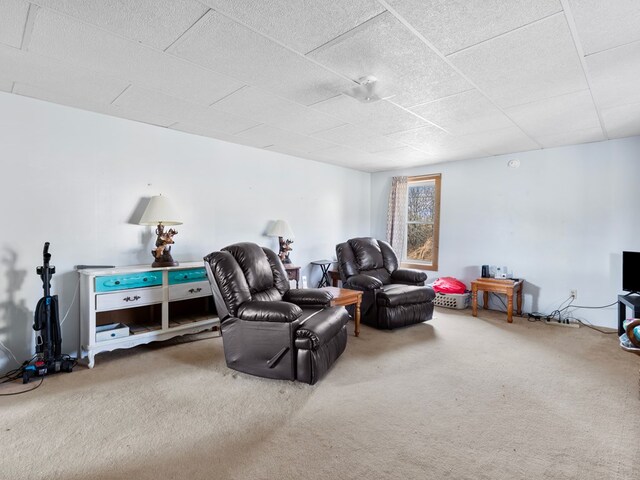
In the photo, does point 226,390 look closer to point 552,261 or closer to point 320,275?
point 320,275

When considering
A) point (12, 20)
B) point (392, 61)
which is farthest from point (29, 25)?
point (392, 61)

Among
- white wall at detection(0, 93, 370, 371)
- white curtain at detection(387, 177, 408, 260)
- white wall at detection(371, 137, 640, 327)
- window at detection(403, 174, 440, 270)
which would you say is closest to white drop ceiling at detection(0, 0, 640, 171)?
white wall at detection(0, 93, 370, 371)

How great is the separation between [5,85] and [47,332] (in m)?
1.96

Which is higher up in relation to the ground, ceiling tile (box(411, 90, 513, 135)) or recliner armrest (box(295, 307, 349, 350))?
ceiling tile (box(411, 90, 513, 135))

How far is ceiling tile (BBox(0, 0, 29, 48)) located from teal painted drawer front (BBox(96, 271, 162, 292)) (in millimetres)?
1774

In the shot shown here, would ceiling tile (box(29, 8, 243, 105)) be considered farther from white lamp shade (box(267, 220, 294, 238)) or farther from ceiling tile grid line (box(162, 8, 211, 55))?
white lamp shade (box(267, 220, 294, 238))

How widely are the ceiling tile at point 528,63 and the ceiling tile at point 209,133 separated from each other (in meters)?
2.64

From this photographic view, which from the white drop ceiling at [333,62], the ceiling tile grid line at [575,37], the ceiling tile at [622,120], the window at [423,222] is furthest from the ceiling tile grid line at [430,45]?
the window at [423,222]

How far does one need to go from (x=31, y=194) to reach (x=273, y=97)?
7.29 ft

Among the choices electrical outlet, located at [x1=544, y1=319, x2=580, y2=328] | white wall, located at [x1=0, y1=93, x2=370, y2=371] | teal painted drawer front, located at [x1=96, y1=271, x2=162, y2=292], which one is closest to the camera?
white wall, located at [x1=0, y1=93, x2=370, y2=371]

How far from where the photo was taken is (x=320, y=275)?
5.63 meters

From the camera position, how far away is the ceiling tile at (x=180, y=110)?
287 cm

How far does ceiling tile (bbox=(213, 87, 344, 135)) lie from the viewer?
2.87 m

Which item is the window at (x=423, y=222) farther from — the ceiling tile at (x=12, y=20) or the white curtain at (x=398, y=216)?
the ceiling tile at (x=12, y=20)
